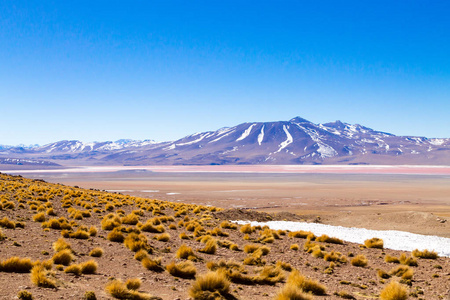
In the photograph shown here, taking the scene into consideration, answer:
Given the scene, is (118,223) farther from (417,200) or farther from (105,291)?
(417,200)

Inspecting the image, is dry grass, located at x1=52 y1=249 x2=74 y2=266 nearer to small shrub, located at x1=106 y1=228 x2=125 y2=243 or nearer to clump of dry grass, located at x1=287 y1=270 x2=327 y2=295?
small shrub, located at x1=106 y1=228 x2=125 y2=243

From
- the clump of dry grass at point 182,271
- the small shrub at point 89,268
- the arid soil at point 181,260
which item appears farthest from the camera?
the clump of dry grass at point 182,271

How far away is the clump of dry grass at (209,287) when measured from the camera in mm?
6816

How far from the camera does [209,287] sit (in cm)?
710

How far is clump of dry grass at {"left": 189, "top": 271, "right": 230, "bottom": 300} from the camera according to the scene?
6816 mm

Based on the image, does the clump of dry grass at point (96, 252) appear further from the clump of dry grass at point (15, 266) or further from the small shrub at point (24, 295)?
the small shrub at point (24, 295)

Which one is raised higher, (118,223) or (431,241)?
(118,223)

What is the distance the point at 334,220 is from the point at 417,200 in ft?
79.9

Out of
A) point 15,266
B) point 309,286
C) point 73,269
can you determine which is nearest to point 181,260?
point 73,269

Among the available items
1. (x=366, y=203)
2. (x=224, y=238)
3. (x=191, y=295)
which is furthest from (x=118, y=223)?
(x=366, y=203)

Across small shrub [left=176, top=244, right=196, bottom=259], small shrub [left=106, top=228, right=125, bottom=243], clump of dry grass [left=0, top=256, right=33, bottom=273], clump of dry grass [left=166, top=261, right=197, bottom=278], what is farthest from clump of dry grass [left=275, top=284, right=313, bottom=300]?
small shrub [left=106, top=228, right=125, bottom=243]

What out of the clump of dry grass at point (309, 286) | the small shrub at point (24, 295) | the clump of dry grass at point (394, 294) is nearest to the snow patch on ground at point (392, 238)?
the clump of dry grass at point (394, 294)

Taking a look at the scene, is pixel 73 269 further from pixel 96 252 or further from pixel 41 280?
pixel 96 252

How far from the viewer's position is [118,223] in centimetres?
1451
